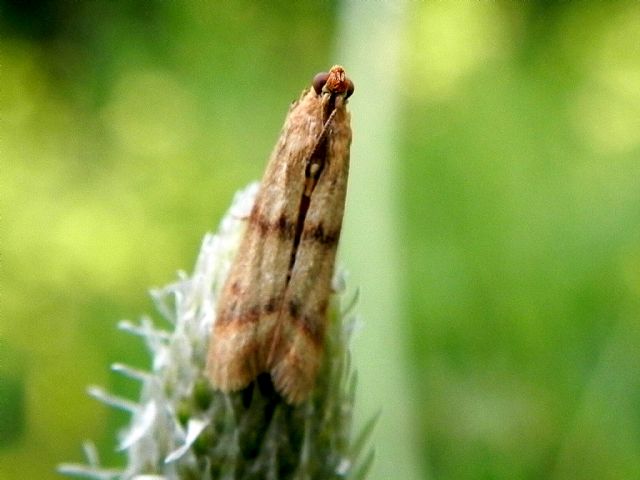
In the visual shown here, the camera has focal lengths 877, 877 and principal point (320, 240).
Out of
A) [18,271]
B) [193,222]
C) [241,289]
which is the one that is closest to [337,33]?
[193,222]

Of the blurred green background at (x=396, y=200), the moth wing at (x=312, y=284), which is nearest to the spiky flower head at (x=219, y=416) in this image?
the moth wing at (x=312, y=284)

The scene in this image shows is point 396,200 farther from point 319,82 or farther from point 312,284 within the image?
point 312,284

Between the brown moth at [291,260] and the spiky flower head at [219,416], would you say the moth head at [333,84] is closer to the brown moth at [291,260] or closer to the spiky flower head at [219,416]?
the brown moth at [291,260]

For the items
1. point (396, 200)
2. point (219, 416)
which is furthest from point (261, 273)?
point (396, 200)

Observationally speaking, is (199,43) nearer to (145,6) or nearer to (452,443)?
(145,6)

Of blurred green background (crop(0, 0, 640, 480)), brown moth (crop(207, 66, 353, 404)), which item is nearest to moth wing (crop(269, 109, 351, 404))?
brown moth (crop(207, 66, 353, 404))

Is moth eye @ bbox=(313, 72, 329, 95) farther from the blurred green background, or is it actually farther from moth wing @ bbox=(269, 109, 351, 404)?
the blurred green background

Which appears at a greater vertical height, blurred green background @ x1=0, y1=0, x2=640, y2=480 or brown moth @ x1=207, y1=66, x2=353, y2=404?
blurred green background @ x1=0, y1=0, x2=640, y2=480
